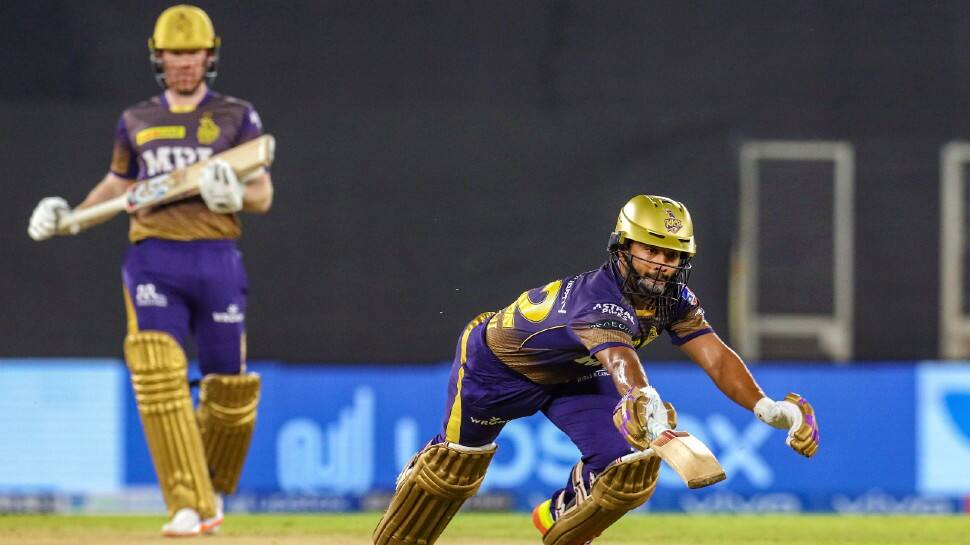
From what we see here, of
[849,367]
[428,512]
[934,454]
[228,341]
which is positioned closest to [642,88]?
[849,367]

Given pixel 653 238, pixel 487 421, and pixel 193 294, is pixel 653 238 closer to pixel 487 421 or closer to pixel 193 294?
pixel 487 421

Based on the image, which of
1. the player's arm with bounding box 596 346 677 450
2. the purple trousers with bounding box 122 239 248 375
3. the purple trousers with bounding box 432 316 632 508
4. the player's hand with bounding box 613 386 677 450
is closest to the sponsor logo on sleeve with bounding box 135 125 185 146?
the purple trousers with bounding box 122 239 248 375

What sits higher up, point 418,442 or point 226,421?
point 226,421

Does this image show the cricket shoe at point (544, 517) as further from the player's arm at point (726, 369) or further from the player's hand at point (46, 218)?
the player's hand at point (46, 218)

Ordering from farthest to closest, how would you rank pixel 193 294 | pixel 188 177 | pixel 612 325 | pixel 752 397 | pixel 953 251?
pixel 953 251, pixel 193 294, pixel 188 177, pixel 752 397, pixel 612 325

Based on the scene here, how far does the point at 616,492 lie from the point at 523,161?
368cm

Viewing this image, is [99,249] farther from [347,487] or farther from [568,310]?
[568,310]

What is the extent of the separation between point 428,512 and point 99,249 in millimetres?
3612

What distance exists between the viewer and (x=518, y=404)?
5.85m

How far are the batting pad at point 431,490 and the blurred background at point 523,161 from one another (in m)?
3.05

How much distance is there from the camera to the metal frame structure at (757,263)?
9.12m

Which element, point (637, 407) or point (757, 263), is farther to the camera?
point (757, 263)

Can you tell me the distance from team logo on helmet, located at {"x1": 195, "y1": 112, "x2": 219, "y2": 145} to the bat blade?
266 centimetres

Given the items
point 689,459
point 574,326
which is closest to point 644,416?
point 689,459
